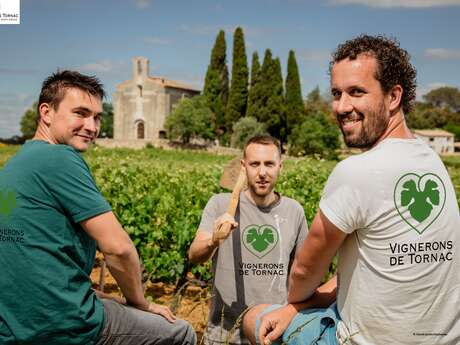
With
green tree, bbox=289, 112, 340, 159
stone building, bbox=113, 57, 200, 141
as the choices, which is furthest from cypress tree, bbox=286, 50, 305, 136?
stone building, bbox=113, 57, 200, 141

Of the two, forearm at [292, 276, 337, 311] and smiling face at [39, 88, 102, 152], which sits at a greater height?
smiling face at [39, 88, 102, 152]

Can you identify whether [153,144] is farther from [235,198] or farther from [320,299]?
[320,299]

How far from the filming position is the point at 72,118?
Result: 7.06ft

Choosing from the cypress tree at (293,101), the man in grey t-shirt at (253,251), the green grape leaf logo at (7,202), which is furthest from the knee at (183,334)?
the cypress tree at (293,101)

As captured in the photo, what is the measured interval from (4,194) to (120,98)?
62.3m

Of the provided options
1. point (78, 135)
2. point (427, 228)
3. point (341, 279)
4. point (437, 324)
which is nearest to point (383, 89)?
point (427, 228)

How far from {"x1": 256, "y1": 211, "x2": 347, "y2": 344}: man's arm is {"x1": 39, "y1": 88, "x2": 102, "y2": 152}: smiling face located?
0.99m

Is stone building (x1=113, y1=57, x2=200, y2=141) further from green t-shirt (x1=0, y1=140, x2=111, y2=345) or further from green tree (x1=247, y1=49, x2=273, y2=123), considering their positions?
green t-shirt (x1=0, y1=140, x2=111, y2=345)

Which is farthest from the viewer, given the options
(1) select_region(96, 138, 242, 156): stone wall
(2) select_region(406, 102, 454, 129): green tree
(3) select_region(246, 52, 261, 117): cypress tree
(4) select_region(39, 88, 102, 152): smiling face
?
(2) select_region(406, 102, 454, 129): green tree

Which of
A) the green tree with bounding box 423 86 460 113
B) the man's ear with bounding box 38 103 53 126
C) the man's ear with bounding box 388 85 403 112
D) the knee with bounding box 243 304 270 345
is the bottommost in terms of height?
the knee with bounding box 243 304 270 345

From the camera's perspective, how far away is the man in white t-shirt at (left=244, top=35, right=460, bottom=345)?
1.67 m

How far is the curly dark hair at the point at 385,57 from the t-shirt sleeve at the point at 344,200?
0.39 meters

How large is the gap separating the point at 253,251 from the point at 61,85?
1.44m

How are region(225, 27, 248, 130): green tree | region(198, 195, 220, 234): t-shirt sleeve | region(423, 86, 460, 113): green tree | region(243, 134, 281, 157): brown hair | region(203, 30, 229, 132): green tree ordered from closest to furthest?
region(198, 195, 220, 234): t-shirt sleeve
region(243, 134, 281, 157): brown hair
region(225, 27, 248, 130): green tree
region(203, 30, 229, 132): green tree
region(423, 86, 460, 113): green tree
